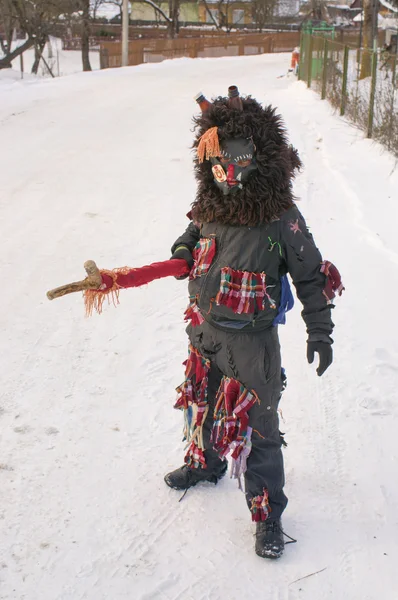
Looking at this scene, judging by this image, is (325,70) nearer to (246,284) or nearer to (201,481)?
(201,481)

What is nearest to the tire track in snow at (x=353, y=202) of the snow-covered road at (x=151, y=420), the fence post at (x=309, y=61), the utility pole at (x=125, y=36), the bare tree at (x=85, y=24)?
the snow-covered road at (x=151, y=420)

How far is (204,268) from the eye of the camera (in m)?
2.78

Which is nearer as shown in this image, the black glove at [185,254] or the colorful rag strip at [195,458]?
the black glove at [185,254]

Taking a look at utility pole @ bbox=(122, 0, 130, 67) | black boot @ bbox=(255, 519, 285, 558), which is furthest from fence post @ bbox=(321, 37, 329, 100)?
utility pole @ bbox=(122, 0, 130, 67)

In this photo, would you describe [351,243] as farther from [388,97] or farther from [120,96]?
[120,96]

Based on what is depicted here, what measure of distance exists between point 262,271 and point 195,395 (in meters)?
0.63

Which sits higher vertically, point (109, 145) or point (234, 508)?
point (109, 145)

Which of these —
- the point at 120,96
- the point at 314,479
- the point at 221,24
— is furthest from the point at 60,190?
the point at 221,24

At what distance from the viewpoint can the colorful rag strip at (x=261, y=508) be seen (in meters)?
2.88

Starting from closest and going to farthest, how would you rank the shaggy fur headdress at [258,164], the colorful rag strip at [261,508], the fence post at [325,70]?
the shaggy fur headdress at [258,164], the colorful rag strip at [261,508], the fence post at [325,70]

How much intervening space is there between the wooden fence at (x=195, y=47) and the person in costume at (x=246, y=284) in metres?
26.2

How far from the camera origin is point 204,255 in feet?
9.14

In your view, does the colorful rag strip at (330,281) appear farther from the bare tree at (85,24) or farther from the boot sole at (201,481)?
the bare tree at (85,24)

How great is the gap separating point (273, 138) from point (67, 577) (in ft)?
6.07
